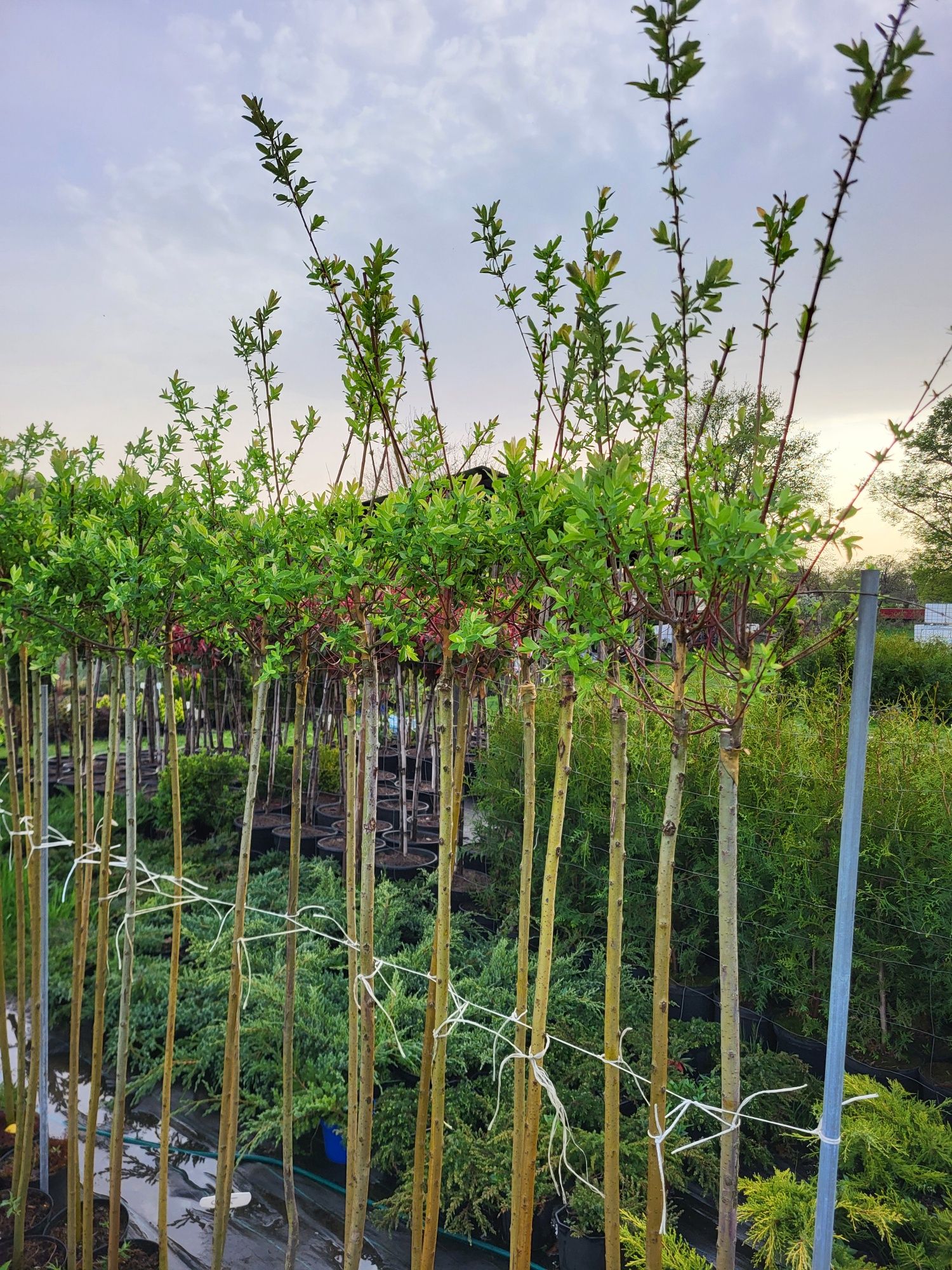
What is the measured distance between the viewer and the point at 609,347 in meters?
1.59

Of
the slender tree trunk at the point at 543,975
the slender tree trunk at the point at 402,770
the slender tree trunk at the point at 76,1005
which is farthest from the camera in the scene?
the slender tree trunk at the point at 402,770

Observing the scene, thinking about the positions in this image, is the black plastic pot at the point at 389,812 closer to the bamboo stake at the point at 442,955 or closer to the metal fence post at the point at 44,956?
the metal fence post at the point at 44,956

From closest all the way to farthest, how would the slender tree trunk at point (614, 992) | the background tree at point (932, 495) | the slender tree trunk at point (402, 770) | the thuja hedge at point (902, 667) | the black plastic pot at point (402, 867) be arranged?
1. the slender tree trunk at point (614, 992)
2. the slender tree trunk at point (402, 770)
3. the black plastic pot at point (402, 867)
4. the thuja hedge at point (902, 667)
5. the background tree at point (932, 495)

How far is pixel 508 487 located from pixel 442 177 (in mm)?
2956

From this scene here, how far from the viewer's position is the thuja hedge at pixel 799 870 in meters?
3.27

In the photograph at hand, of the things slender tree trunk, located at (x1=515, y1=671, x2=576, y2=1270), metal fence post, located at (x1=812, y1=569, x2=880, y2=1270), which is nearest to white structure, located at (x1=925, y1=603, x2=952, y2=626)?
metal fence post, located at (x1=812, y1=569, x2=880, y2=1270)

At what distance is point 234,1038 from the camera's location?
2.30 m

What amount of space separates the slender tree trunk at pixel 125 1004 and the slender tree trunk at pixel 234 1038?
28 centimetres

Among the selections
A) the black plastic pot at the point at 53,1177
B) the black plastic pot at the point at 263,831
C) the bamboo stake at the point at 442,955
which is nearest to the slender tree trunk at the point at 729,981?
the bamboo stake at the point at 442,955

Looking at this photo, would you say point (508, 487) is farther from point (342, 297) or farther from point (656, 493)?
point (342, 297)

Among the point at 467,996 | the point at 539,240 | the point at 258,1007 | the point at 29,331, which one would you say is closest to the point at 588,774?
the point at 467,996

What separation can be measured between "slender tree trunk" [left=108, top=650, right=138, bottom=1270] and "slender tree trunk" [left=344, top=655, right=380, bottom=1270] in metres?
0.68

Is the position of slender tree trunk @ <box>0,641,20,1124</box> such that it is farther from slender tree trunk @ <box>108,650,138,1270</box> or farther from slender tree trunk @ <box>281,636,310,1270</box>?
slender tree trunk @ <box>281,636,310,1270</box>

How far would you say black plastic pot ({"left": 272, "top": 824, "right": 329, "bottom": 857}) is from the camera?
5.77 meters
